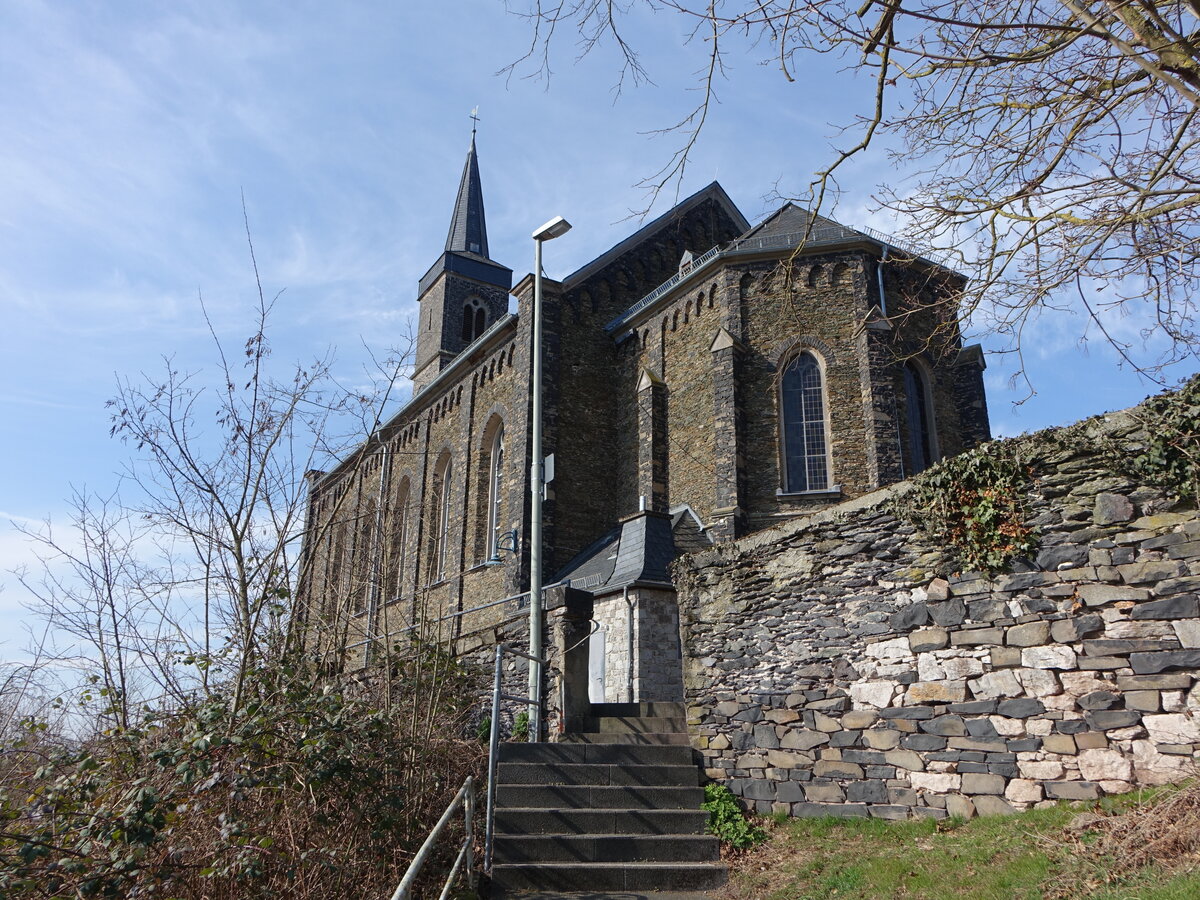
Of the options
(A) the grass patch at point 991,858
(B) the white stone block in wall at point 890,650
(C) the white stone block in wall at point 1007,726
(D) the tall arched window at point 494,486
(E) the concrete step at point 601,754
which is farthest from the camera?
(D) the tall arched window at point 494,486

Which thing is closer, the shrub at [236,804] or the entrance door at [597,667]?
the shrub at [236,804]

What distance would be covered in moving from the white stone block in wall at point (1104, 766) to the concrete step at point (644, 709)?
5.71 metres

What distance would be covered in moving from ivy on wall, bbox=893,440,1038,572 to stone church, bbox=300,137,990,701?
25.3 ft

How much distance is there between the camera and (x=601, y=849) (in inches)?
325

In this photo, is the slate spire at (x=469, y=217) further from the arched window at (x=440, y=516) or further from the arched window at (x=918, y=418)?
the arched window at (x=918, y=418)

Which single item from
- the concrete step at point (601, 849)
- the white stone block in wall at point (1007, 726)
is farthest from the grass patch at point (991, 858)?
the white stone block in wall at point (1007, 726)

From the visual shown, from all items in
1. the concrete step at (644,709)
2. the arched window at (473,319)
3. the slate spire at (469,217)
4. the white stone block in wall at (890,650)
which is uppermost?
the slate spire at (469,217)

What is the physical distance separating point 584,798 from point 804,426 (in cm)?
1238

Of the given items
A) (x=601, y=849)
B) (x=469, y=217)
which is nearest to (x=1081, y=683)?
(x=601, y=849)

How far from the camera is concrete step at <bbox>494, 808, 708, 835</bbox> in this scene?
8.51 meters

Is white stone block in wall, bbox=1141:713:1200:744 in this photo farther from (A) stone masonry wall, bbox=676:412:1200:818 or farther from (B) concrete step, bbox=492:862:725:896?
(B) concrete step, bbox=492:862:725:896

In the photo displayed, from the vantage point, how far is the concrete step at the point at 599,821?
8.51 meters

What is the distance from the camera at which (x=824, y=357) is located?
19.8 m

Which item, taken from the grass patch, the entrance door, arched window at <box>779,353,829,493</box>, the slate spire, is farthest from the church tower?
the grass patch
